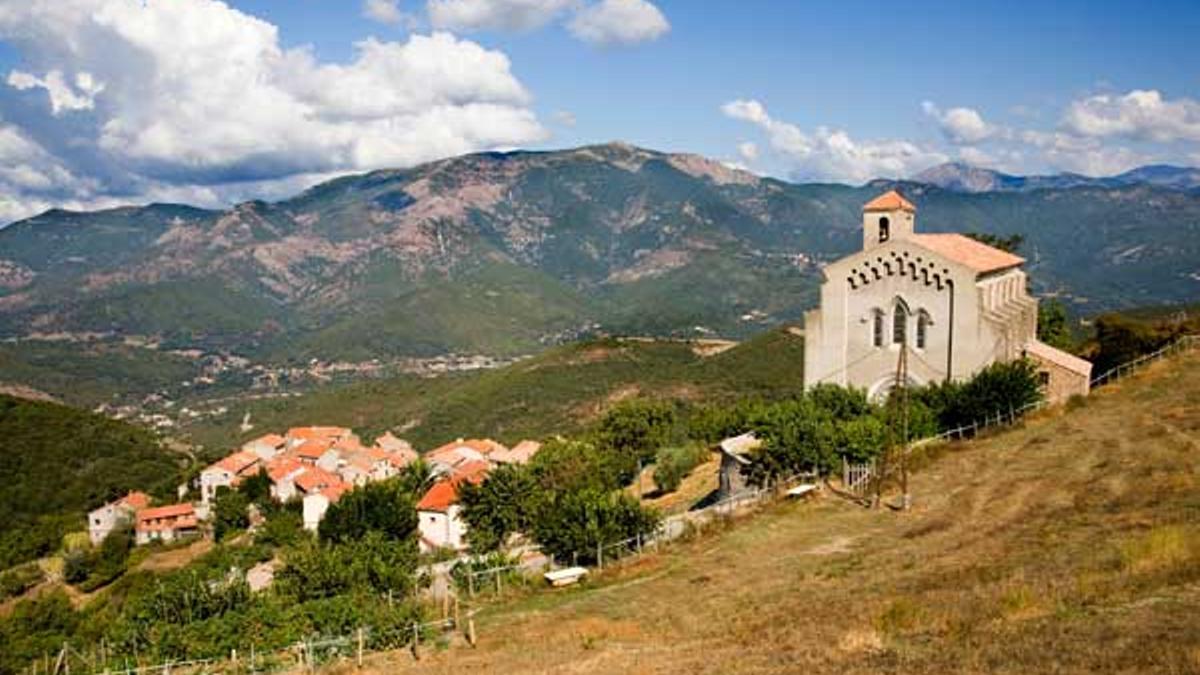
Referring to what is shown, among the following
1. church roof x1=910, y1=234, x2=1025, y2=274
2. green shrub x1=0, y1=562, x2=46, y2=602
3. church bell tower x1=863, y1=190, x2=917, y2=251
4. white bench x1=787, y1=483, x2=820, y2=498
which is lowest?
green shrub x1=0, y1=562, x2=46, y2=602

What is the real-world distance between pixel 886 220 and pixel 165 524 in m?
92.3

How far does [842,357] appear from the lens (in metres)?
60.3

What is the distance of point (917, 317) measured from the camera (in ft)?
189

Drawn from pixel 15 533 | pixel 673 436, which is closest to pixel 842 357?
pixel 673 436

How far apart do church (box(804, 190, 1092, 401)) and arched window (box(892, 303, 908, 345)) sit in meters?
0.06

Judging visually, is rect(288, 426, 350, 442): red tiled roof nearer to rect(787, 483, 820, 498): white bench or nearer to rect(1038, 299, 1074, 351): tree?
rect(1038, 299, 1074, 351): tree

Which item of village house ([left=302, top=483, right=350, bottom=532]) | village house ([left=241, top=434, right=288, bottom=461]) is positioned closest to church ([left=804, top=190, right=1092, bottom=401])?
village house ([left=302, top=483, right=350, bottom=532])

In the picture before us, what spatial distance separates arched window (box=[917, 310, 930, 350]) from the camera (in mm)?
57062

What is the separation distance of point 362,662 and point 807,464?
2397cm

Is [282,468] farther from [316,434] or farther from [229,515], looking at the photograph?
[316,434]

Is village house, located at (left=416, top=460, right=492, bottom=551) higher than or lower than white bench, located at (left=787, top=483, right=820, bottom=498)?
lower

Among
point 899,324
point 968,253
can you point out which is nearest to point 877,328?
point 899,324

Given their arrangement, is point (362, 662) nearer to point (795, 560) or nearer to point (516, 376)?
point (795, 560)

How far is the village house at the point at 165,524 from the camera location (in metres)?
110
